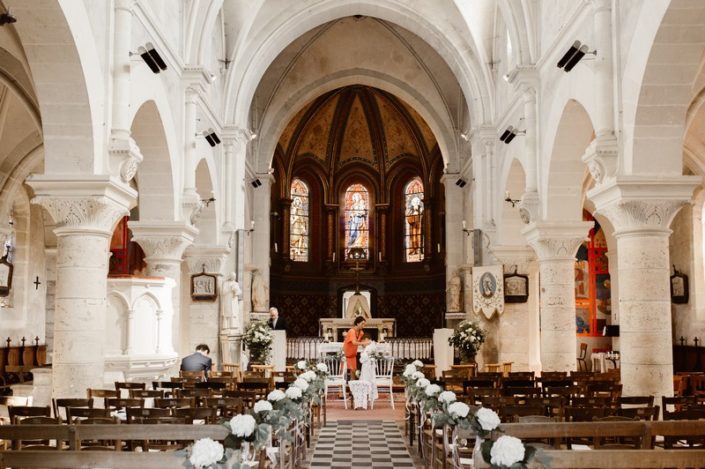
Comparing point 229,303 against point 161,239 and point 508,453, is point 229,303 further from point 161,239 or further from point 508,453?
point 508,453

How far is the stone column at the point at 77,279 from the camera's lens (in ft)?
35.9

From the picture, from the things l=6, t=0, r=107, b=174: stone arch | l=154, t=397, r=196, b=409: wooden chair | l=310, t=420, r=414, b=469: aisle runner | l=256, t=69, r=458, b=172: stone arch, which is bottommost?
l=310, t=420, r=414, b=469: aisle runner

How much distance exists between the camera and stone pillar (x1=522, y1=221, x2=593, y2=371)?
15.8 metres

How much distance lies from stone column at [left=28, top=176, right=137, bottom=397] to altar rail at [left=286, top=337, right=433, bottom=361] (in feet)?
51.7

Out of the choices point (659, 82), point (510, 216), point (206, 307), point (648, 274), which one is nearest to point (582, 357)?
point (510, 216)

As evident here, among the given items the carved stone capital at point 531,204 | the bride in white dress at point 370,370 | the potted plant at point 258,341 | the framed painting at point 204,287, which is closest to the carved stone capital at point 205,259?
the framed painting at point 204,287

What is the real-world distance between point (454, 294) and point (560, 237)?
10.6 m

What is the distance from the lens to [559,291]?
1588 centimetres

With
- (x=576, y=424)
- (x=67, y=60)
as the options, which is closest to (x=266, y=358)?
(x=67, y=60)

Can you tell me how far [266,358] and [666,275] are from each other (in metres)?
12.4

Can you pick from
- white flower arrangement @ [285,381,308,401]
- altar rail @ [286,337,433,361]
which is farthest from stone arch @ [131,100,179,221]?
altar rail @ [286,337,433,361]

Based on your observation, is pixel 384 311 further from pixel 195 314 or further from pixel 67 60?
pixel 67 60

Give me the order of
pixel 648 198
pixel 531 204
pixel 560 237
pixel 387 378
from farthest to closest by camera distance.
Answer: pixel 387 378
pixel 531 204
pixel 560 237
pixel 648 198

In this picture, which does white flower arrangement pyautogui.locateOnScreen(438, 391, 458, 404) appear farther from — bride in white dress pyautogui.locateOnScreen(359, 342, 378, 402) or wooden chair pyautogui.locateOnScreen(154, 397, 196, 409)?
bride in white dress pyautogui.locateOnScreen(359, 342, 378, 402)
